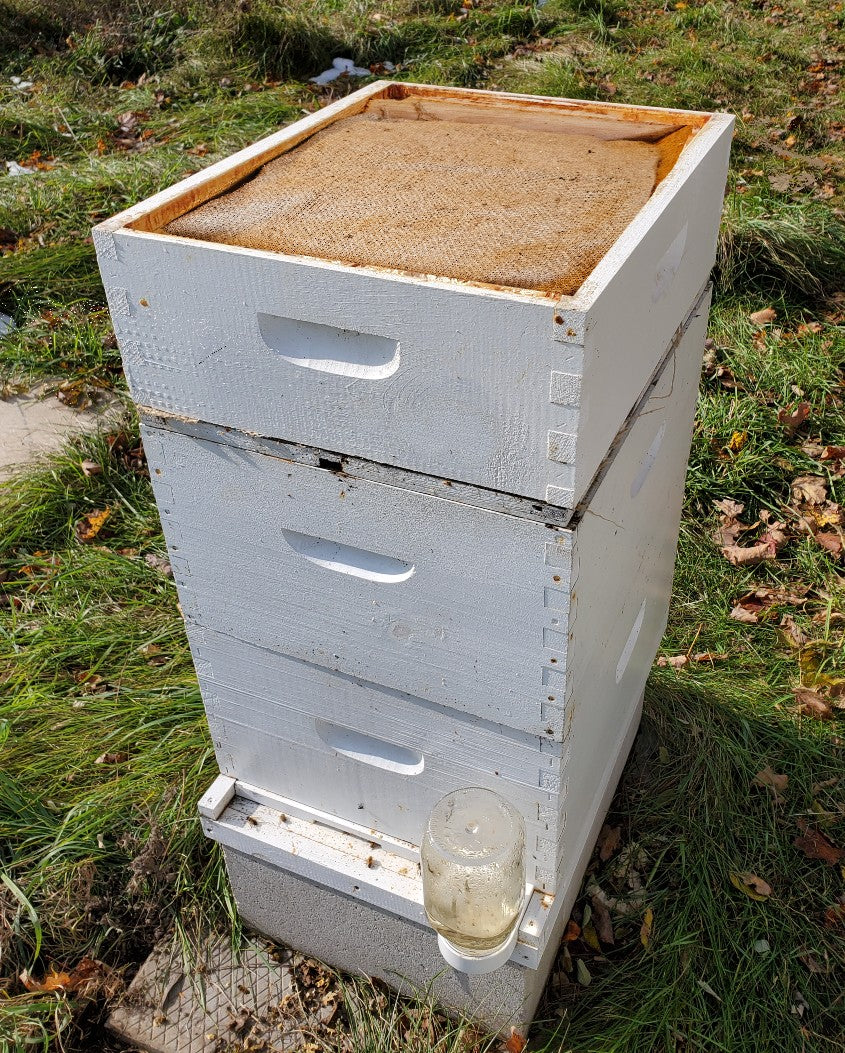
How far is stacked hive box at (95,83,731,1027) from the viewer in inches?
52.2

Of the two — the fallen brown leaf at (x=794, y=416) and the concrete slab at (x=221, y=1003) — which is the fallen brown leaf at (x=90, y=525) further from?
the fallen brown leaf at (x=794, y=416)

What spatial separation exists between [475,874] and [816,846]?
1233mm

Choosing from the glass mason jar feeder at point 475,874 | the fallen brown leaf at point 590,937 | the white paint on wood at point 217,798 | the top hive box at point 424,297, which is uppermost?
the top hive box at point 424,297

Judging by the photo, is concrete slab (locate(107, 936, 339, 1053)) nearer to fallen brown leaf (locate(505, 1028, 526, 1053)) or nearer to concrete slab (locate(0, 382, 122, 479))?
fallen brown leaf (locate(505, 1028, 526, 1053))

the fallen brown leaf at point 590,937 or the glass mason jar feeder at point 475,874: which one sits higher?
the glass mason jar feeder at point 475,874

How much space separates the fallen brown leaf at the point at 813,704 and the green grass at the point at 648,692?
45mm

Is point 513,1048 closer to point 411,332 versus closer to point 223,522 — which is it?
point 223,522

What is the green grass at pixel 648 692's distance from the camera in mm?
2279

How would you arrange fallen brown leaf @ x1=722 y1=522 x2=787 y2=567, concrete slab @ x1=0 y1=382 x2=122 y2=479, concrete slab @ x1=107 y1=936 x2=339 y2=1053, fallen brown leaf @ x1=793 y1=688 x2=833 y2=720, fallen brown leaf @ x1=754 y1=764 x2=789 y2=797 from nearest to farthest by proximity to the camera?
concrete slab @ x1=107 y1=936 x2=339 y2=1053 < fallen brown leaf @ x1=754 y1=764 x2=789 y2=797 < fallen brown leaf @ x1=793 y1=688 x2=833 y2=720 < fallen brown leaf @ x1=722 y1=522 x2=787 y2=567 < concrete slab @ x1=0 y1=382 x2=122 y2=479

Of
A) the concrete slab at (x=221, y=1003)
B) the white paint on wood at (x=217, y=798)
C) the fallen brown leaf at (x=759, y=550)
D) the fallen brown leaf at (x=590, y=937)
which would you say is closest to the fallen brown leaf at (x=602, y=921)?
the fallen brown leaf at (x=590, y=937)

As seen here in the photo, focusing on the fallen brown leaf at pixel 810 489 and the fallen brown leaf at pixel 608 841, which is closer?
the fallen brown leaf at pixel 608 841

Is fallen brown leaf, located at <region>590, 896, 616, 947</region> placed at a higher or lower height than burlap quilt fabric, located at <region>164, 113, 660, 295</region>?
lower

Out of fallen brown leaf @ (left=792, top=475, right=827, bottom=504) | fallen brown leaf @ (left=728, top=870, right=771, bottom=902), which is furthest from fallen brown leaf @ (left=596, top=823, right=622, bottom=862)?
fallen brown leaf @ (left=792, top=475, right=827, bottom=504)

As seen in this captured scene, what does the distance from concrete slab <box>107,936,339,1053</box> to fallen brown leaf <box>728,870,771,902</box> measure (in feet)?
3.42
